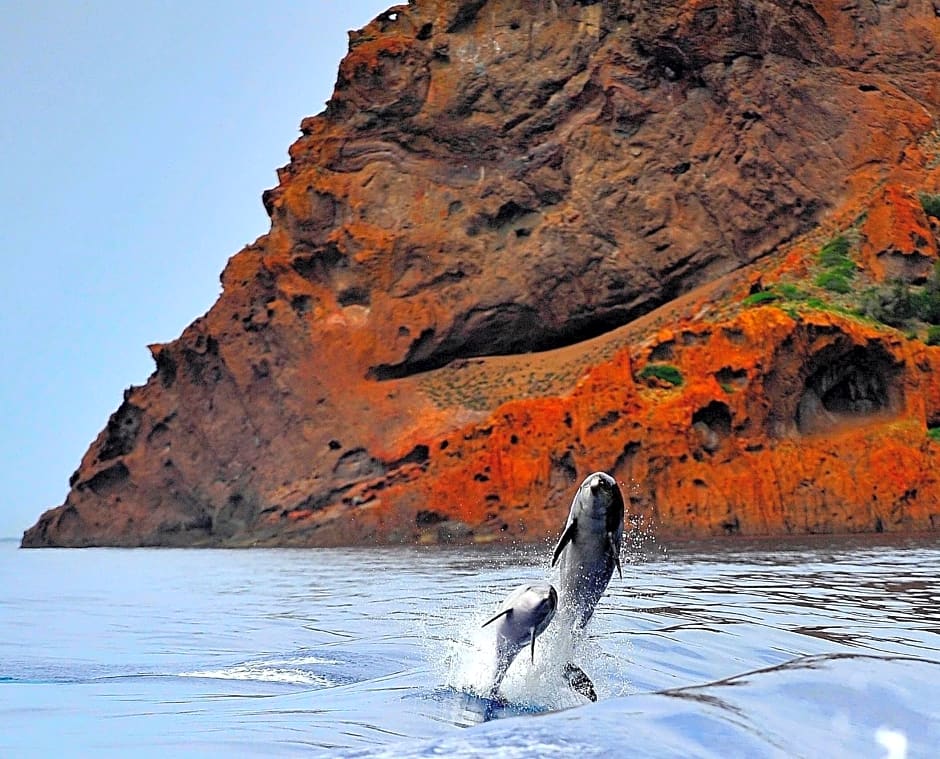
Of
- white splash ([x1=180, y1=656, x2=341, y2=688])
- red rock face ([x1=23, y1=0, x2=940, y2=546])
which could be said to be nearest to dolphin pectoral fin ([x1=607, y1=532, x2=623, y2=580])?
white splash ([x1=180, y1=656, x2=341, y2=688])

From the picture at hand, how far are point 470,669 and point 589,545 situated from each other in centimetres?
110

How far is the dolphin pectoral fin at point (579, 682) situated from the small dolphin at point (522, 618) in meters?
0.38

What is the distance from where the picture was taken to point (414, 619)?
38.7 ft

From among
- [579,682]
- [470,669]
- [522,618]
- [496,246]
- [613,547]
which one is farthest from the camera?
[496,246]

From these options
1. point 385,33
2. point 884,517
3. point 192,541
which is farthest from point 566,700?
point 385,33

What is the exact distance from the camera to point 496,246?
50375mm

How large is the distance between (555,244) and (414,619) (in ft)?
127

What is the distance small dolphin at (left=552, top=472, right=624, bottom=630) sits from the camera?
6.54 metres

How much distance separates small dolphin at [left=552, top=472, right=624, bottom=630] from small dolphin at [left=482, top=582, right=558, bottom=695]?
608 mm

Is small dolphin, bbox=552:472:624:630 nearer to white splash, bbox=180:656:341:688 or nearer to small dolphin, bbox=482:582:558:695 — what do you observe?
small dolphin, bbox=482:582:558:695

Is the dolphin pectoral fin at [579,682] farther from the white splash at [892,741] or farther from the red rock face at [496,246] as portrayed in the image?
the red rock face at [496,246]

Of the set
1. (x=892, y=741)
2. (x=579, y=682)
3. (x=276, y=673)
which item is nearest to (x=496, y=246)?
(x=276, y=673)

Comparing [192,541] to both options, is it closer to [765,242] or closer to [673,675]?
[765,242]

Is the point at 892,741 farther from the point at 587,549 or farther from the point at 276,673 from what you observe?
the point at 276,673
